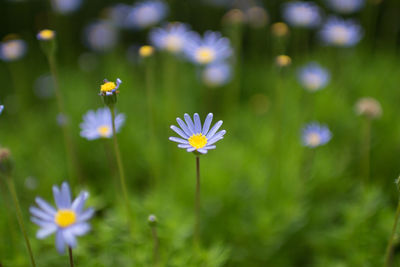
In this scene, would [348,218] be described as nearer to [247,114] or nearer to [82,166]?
[247,114]

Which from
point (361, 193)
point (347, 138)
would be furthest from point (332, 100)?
point (361, 193)

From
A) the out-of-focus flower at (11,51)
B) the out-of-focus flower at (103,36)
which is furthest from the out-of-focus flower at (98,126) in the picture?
the out-of-focus flower at (103,36)

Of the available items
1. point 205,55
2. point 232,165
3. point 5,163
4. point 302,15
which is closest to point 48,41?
point 5,163

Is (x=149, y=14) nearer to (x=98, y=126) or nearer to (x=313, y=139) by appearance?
(x=98, y=126)

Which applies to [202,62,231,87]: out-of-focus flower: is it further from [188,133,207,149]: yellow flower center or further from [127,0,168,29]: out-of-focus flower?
[188,133,207,149]: yellow flower center

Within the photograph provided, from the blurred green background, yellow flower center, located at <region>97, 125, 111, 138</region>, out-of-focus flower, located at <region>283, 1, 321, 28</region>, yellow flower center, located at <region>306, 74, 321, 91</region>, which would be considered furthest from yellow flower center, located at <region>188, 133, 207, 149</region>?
out-of-focus flower, located at <region>283, 1, 321, 28</region>

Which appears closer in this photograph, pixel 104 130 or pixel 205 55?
pixel 104 130
